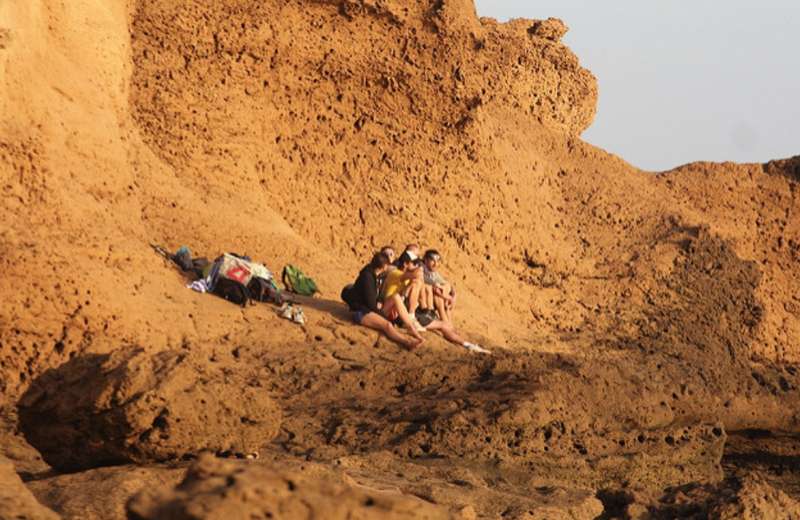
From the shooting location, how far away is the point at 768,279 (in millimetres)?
18516

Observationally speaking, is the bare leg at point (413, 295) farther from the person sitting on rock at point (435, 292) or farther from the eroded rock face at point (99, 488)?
the eroded rock face at point (99, 488)

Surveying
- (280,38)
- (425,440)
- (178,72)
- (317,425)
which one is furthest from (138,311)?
(280,38)

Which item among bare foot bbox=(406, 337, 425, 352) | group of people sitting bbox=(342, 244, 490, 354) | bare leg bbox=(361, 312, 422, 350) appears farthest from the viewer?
group of people sitting bbox=(342, 244, 490, 354)

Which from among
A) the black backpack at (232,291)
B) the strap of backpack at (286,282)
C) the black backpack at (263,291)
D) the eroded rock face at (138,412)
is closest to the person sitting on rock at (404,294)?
the strap of backpack at (286,282)

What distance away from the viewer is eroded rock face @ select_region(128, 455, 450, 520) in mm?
3748

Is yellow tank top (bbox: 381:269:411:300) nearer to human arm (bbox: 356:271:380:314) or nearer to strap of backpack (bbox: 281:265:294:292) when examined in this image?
human arm (bbox: 356:271:380:314)

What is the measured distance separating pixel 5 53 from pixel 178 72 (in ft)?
9.29

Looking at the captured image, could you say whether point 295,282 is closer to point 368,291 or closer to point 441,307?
point 368,291

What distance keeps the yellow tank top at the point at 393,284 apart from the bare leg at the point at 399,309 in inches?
3.0

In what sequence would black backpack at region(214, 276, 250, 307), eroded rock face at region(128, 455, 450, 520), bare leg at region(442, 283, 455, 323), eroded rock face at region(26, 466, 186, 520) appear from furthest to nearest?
1. bare leg at region(442, 283, 455, 323)
2. black backpack at region(214, 276, 250, 307)
3. eroded rock face at region(26, 466, 186, 520)
4. eroded rock face at region(128, 455, 450, 520)

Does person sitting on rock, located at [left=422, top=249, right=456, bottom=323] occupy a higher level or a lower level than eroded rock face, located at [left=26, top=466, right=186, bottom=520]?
higher

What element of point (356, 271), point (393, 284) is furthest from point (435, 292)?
point (356, 271)

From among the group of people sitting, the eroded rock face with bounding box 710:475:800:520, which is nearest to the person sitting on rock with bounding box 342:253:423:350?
the group of people sitting

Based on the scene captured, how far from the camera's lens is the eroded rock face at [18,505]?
466 centimetres
